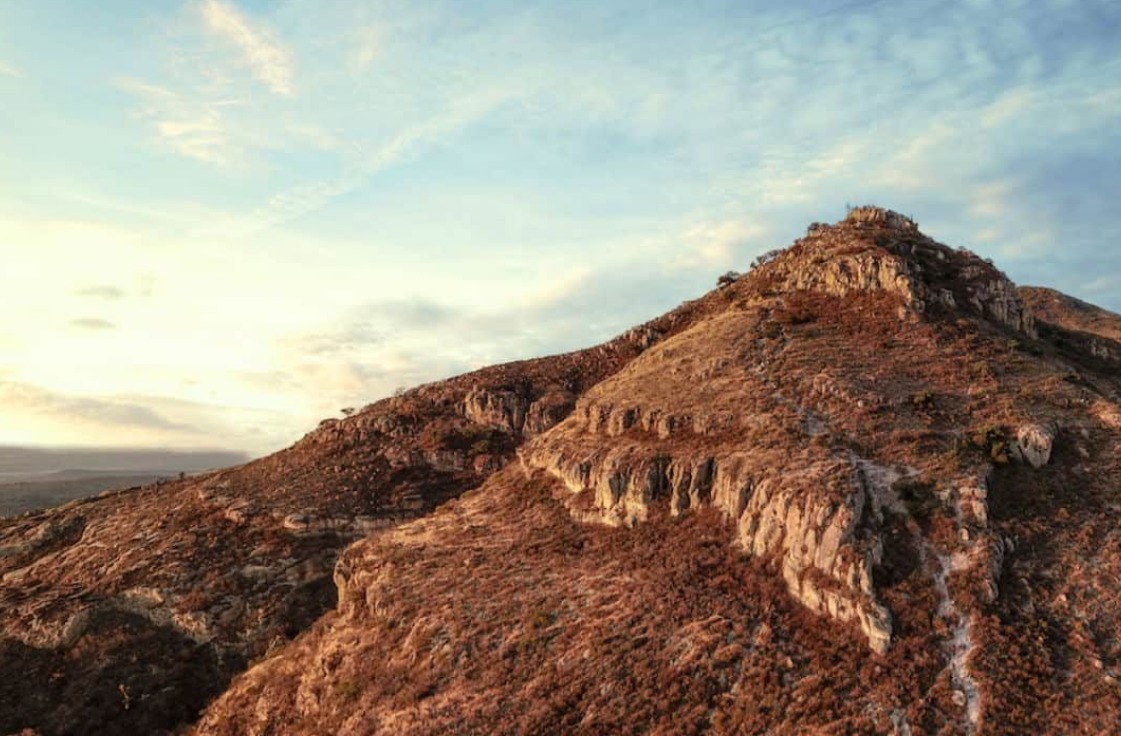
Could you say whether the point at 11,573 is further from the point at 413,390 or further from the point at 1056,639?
the point at 1056,639

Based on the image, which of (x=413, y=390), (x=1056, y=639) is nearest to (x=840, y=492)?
(x=1056, y=639)

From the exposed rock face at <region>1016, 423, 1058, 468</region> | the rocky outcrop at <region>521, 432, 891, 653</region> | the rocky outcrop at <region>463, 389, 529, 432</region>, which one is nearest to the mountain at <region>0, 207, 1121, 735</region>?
the rocky outcrop at <region>521, 432, 891, 653</region>

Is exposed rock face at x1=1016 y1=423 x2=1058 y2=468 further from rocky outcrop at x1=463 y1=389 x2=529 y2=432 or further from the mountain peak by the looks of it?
rocky outcrop at x1=463 y1=389 x2=529 y2=432

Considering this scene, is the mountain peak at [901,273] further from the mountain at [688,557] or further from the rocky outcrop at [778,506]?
the rocky outcrop at [778,506]

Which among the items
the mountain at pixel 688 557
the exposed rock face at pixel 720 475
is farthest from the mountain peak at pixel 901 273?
the exposed rock face at pixel 720 475

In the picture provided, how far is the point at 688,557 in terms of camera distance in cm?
4325

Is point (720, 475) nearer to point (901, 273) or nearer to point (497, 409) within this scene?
point (901, 273)

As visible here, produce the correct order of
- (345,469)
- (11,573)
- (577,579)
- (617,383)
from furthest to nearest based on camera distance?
(345,469) < (617,383) < (11,573) < (577,579)

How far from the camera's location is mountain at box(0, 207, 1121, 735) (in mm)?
33688

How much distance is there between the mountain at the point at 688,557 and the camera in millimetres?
33688

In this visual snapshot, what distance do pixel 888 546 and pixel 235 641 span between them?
51739mm

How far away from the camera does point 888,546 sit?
39.1 meters

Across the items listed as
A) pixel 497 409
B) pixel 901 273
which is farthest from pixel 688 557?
pixel 901 273

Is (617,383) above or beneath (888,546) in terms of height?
above
